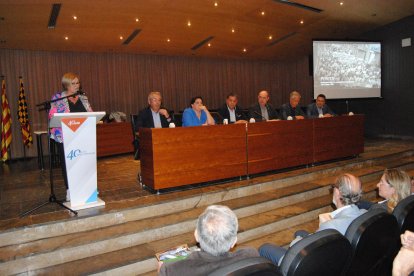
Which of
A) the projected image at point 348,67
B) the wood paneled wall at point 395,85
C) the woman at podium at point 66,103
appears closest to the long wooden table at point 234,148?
the woman at podium at point 66,103

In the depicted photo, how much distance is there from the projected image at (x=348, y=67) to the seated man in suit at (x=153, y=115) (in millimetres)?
4930

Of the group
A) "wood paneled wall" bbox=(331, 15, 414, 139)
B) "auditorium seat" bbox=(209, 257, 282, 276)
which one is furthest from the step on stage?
"wood paneled wall" bbox=(331, 15, 414, 139)

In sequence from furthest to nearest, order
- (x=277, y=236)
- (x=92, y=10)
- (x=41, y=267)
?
(x=92, y=10), (x=277, y=236), (x=41, y=267)

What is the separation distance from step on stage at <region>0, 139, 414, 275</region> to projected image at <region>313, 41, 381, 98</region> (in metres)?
3.49

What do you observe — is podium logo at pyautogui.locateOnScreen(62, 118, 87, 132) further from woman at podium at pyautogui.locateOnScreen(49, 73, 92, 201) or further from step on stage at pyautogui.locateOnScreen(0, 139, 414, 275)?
step on stage at pyautogui.locateOnScreen(0, 139, 414, 275)

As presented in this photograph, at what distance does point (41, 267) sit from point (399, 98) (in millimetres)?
9872

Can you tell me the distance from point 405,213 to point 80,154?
2.94m

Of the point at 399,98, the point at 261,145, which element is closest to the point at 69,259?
the point at 261,145

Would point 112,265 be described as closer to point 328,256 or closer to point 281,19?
point 328,256

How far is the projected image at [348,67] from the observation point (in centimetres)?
837

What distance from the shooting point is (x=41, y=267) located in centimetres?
288

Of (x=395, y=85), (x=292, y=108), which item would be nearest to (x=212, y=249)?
(x=292, y=108)

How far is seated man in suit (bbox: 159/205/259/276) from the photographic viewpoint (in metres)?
1.49

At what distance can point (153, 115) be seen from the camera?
4.90 meters
